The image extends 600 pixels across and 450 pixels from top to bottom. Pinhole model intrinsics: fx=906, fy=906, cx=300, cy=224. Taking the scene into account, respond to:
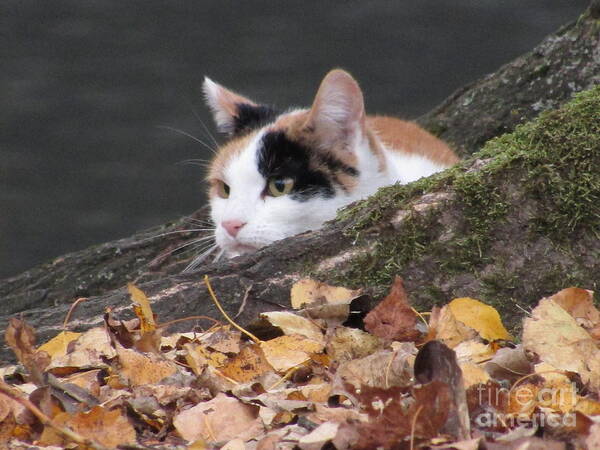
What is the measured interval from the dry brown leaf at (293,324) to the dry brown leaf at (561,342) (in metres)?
0.42

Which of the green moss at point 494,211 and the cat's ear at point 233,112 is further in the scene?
the cat's ear at point 233,112

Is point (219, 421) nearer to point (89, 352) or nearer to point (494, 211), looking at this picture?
point (89, 352)

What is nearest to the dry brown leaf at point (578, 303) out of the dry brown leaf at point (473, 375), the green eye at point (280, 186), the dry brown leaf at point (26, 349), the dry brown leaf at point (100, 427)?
the dry brown leaf at point (473, 375)

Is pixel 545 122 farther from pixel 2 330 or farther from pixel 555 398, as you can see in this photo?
pixel 2 330

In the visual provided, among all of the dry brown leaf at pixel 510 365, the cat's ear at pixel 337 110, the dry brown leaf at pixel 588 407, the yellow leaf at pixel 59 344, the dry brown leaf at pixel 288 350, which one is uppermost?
the cat's ear at pixel 337 110

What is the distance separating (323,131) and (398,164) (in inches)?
16.8

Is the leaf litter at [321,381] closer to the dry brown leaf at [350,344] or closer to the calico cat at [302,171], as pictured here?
the dry brown leaf at [350,344]

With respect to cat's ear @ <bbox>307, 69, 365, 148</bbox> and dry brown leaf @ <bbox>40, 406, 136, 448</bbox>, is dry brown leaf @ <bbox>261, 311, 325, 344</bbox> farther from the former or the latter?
cat's ear @ <bbox>307, 69, 365, 148</bbox>

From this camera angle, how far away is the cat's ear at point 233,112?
311cm

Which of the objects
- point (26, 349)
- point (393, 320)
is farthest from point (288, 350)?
point (26, 349)

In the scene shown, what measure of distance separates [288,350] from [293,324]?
10cm

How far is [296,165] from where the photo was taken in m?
2.73

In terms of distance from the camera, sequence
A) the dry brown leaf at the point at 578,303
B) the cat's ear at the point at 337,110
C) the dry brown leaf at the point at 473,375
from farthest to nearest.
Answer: the cat's ear at the point at 337,110, the dry brown leaf at the point at 578,303, the dry brown leaf at the point at 473,375

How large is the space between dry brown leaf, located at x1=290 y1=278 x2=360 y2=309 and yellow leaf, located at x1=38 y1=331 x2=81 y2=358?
0.50 metres
